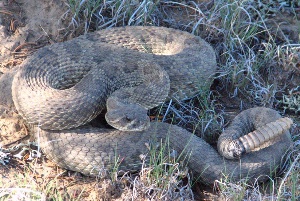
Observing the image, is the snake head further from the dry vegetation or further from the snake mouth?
the snake mouth

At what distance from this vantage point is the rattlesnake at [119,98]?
5.27 meters

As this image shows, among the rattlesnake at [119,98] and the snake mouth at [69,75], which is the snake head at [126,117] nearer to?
the rattlesnake at [119,98]

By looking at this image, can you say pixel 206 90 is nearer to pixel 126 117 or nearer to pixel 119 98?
pixel 119 98

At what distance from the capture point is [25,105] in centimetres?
547

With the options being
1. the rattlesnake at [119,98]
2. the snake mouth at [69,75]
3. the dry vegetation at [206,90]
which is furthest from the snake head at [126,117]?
the snake mouth at [69,75]

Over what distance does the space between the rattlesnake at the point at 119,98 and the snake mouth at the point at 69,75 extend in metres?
0.01

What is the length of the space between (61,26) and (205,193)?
3429mm

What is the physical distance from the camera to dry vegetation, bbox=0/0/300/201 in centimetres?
489

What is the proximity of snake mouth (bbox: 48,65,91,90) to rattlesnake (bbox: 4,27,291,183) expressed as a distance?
0.04 ft

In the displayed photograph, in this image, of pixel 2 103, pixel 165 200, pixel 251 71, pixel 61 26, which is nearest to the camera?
pixel 165 200

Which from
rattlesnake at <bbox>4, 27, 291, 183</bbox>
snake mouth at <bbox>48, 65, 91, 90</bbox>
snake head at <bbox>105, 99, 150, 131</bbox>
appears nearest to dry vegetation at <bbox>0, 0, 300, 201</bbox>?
rattlesnake at <bbox>4, 27, 291, 183</bbox>

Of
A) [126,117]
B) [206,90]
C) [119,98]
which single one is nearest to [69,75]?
[119,98]

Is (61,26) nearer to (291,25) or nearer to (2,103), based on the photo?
(2,103)

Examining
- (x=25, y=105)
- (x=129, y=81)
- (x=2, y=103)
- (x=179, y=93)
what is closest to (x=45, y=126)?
(x=25, y=105)
